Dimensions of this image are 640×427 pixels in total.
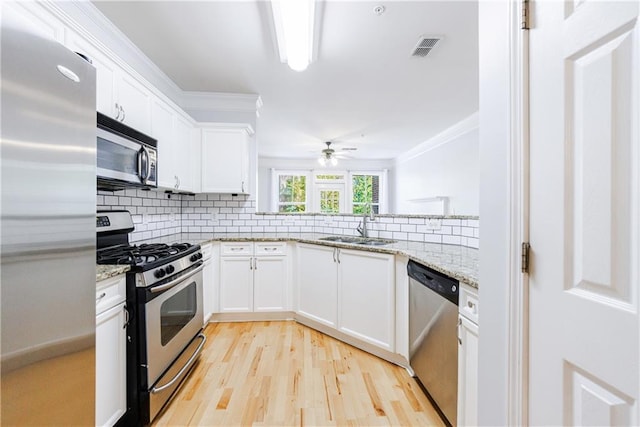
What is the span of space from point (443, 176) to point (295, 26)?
4.02 metres

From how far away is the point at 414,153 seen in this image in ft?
19.9

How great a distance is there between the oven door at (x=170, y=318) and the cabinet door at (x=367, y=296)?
3.94 feet

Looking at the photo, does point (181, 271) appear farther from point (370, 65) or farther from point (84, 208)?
point (370, 65)

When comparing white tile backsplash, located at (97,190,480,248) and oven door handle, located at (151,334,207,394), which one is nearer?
oven door handle, located at (151,334,207,394)

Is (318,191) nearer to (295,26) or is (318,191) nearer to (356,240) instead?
(356,240)

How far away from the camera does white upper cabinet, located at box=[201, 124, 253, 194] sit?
118 inches

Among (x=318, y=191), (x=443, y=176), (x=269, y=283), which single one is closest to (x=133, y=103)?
(x=269, y=283)

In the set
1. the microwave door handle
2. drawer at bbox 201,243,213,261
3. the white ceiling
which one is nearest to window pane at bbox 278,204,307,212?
the white ceiling

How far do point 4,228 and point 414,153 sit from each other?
248 inches

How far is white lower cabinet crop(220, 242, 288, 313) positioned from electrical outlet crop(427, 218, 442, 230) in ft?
4.77

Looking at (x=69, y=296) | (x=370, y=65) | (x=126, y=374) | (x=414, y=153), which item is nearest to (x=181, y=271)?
(x=126, y=374)

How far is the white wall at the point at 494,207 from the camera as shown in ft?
2.73

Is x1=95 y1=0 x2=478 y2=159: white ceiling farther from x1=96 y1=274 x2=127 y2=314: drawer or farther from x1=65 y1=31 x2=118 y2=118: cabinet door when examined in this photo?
x1=96 y1=274 x2=127 y2=314: drawer

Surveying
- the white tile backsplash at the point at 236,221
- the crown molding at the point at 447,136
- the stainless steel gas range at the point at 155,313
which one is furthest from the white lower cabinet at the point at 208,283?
the crown molding at the point at 447,136
